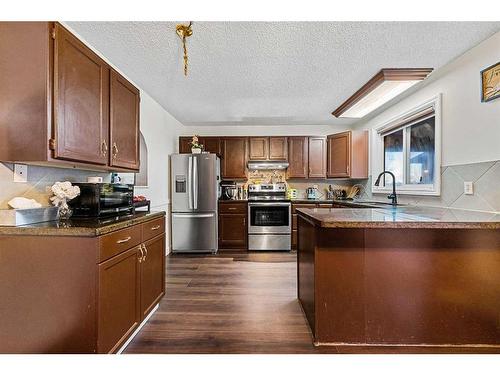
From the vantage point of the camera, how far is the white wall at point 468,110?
2.03 meters

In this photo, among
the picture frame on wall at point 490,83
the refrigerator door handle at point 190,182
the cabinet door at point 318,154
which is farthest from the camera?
the cabinet door at point 318,154

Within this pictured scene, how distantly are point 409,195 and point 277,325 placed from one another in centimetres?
→ 236

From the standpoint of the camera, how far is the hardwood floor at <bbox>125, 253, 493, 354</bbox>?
1.71 meters

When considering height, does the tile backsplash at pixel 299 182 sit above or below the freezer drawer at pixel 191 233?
above

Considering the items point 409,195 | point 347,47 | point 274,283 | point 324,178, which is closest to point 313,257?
point 274,283

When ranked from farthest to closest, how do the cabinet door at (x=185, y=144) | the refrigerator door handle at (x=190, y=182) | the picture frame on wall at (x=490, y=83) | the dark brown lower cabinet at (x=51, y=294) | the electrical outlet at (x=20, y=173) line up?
1. the cabinet door at (x=185, y=144)
2. the refrigerator door handle at (x=190, y=182)
3. the picture frame on wall at (x=490, y=83)
4. the electrical outlet at (x=20, y=173)
5. the dark brown lower cabinet at (x=51, y=294)

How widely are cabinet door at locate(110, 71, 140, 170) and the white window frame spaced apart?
3.07 m

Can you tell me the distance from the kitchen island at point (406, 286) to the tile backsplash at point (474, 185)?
0.59m

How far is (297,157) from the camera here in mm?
4723

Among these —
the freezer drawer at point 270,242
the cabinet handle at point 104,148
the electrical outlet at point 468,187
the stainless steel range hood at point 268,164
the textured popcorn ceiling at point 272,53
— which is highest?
the textured popcorn ceiling at point 272,53

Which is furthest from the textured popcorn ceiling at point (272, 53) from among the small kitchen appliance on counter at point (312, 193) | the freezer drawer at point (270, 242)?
→ the freezer drawer at point (270, 242)

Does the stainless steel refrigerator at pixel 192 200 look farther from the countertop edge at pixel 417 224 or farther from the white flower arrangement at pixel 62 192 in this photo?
the countertop edge at pixel 417 224

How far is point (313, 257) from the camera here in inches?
69.1
